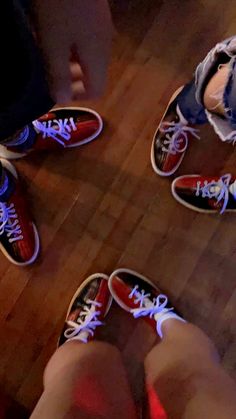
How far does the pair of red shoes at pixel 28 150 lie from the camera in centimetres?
122

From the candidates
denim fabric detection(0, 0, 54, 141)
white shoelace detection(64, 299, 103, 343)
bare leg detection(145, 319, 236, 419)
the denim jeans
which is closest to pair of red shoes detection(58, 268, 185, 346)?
white shoelace detection(64, 299, 103, 343)

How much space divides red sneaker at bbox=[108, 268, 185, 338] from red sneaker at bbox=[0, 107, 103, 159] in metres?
0.34

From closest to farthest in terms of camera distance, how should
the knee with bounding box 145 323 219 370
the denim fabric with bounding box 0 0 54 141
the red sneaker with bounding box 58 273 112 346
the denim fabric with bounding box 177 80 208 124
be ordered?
the denim fabric with bounding box 0 0 54 141
the knee with bounding box 145 323 219 370
the denim fabric with bounding box 177 80 208 124
the red sneaker with bounding box 58 273 112 346

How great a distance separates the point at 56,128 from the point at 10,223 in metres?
0.26

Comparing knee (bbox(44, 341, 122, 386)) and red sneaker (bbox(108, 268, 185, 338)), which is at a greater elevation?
red sneaker (bbox(108, 268, 185, 338))

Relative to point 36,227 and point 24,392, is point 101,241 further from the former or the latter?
point 24,392

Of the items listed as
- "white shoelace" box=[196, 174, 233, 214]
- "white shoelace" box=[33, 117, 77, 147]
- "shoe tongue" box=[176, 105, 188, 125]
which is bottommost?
"white shoelace" box=[33, 117, 77, 147]

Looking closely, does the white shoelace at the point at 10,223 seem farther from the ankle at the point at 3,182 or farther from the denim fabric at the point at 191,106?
the denim fabric at the point at 191,106

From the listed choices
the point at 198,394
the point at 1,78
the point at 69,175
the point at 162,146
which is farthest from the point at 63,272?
the point at 1,78

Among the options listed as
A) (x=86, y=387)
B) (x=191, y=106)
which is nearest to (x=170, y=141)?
(x=191, y=106)

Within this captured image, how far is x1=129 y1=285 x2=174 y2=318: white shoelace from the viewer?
3.95ft

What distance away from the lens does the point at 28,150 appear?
127 centimetres

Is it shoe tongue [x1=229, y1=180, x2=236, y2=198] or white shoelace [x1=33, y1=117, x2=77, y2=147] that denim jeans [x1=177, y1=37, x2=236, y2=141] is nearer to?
shoe tongue [x1=229, y1=180, x2=236, y2=198]

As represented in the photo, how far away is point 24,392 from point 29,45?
90cm
